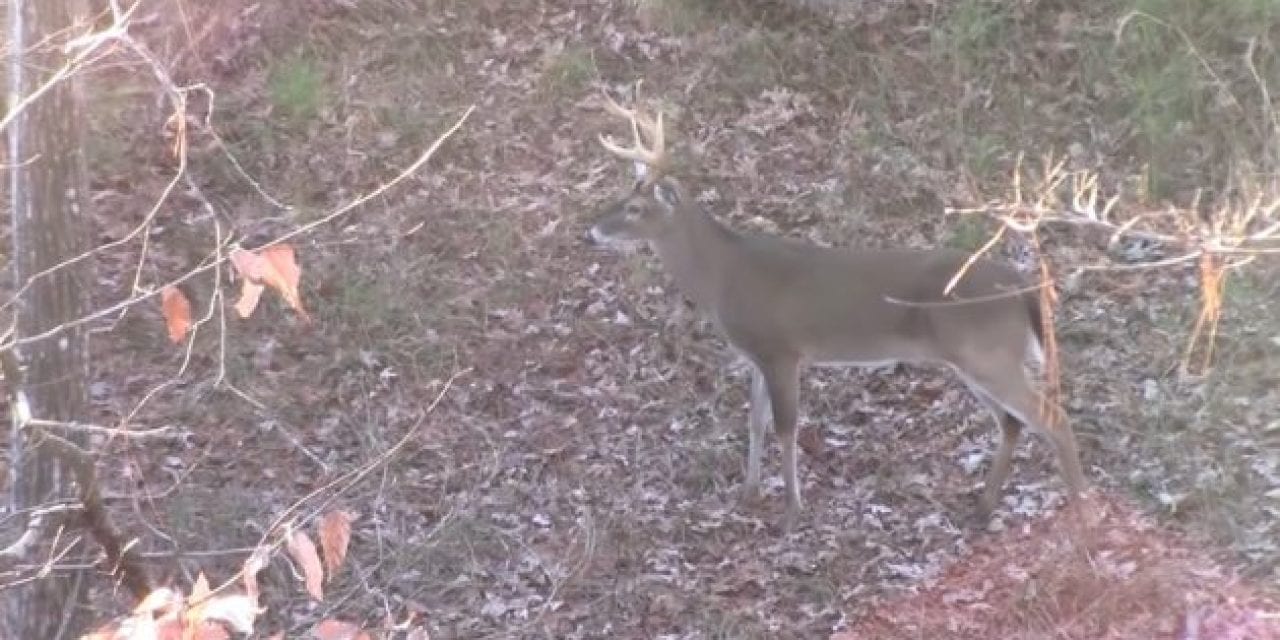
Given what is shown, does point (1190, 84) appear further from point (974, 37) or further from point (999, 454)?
point (999, 454)

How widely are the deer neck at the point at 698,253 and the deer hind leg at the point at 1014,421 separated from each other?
1.37 metres

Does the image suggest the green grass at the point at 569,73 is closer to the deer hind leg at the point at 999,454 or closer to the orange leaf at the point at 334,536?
the deer hind leg at the point at 999,454

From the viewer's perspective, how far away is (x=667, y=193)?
338 inches

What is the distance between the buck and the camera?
7324 mm

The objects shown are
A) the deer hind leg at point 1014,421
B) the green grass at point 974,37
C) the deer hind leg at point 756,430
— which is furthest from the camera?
the green grass at point 974,37

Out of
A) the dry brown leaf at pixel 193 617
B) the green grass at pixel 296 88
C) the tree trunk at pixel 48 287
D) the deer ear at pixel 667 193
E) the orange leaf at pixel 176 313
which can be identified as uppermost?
the orange leaf at pixel 176 313

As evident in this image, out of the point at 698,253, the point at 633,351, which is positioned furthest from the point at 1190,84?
the point at 633,351

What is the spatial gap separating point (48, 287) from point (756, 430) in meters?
3.37

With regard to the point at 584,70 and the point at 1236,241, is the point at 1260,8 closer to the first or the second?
the point at 584,70

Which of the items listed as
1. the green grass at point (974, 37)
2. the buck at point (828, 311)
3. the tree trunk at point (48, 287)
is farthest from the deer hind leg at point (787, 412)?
the green grass at point (974, 37)

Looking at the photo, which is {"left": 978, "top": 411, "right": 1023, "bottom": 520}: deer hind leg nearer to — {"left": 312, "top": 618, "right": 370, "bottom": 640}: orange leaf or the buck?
the buck

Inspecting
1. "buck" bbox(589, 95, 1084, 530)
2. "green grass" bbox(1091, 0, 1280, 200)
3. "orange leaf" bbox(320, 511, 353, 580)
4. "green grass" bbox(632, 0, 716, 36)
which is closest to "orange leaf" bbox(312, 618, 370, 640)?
"orange leaf" bbox(320, 511, 353, 580)

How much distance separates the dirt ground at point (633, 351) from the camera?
23.0ft

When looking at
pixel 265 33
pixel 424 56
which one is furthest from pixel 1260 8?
pixel 265 33
